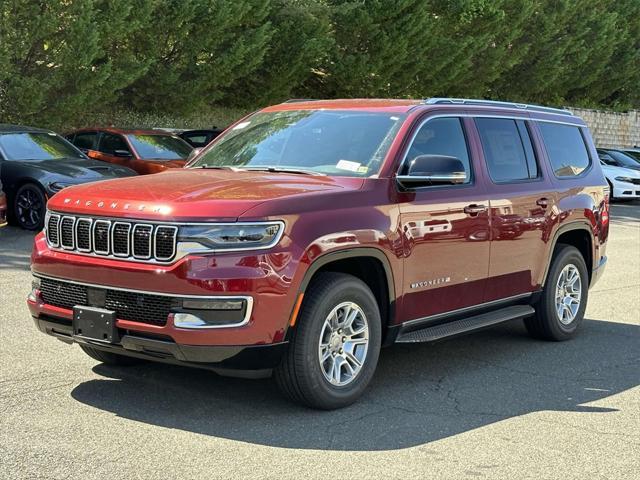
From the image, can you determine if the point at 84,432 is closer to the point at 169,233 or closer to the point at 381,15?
the point at 169,233

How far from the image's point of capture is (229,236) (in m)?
5.12

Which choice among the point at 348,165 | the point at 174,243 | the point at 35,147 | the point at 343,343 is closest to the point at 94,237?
the point at 174,243

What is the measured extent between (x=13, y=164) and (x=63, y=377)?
8.99 metres

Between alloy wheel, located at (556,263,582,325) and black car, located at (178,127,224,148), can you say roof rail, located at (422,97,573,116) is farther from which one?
black car, located at (178,127,224,148)

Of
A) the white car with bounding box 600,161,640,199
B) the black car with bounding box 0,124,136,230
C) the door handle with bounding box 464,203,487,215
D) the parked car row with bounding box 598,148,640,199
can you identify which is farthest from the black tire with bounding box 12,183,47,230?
the white car with bounding box 600,161,640,199

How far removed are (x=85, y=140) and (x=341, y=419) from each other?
43.9ft

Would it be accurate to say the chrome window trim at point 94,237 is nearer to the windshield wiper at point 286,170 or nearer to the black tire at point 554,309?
the windshield wiper at point 286,170

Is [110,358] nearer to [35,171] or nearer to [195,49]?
[35,171]

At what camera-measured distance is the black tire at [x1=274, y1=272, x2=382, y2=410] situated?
Answer: 5.39 meters

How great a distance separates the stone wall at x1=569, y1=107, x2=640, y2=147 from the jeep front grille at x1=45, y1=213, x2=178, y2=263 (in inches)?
1672

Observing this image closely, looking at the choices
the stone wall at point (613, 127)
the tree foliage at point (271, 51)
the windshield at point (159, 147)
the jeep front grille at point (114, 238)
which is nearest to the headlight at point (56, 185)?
the windshield at point (159, 147)

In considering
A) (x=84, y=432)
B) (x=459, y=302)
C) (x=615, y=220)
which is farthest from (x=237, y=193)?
(x=615, y=220)

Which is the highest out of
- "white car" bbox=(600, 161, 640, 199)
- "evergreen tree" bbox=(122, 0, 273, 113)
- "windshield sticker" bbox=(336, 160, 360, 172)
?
"evergreen tree" bbox=(122, 0, 273, 113)

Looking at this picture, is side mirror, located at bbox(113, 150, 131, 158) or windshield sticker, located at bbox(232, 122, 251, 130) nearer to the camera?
windshield sticker, located at bbox(232, 122, 251, 130)
